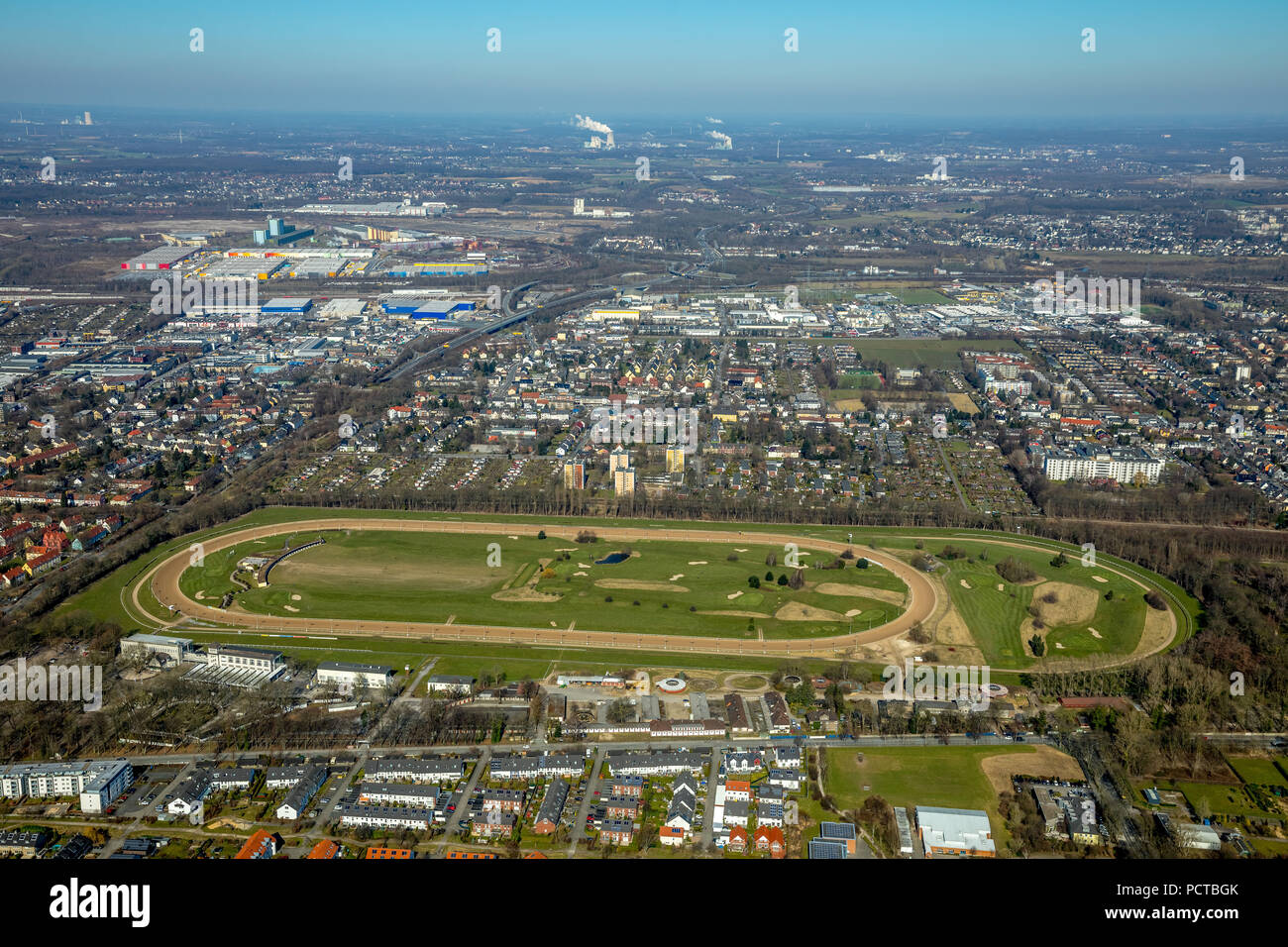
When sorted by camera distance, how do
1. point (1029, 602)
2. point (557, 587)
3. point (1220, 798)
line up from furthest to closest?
point (557, 587)
point (1029, 602)
point (1220, 798)

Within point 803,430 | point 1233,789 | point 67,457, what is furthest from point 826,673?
point 67,457

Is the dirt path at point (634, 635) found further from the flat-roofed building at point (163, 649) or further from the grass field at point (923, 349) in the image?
the grass field at point (923, 349)

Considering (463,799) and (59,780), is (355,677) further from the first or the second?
Answer: (59,780)

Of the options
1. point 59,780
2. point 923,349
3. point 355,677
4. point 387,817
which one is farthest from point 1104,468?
point 59,780

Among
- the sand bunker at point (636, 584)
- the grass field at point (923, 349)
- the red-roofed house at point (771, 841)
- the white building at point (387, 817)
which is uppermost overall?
the grass field at point (923, 349)

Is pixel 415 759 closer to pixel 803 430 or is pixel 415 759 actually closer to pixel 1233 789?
pixel 1233 789

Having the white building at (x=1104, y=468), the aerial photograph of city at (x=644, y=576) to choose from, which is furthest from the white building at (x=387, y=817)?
the white building at (x=1104, y=468)
